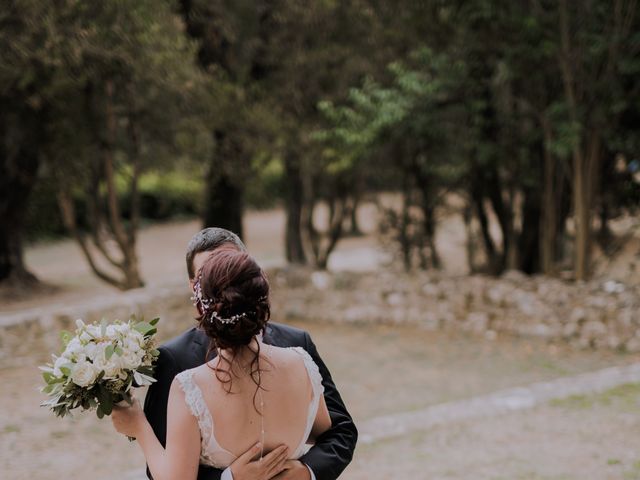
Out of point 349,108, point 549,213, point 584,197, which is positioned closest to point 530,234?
point 549,213

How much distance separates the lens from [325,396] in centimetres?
284

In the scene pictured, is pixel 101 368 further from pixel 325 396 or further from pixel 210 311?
pixel 325 396

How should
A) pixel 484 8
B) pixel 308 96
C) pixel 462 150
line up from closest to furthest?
pixel 484 8
pixel 462 150
pixel 308 96

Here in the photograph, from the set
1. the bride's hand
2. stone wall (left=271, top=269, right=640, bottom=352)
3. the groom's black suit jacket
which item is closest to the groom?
the groom's black suit jacket

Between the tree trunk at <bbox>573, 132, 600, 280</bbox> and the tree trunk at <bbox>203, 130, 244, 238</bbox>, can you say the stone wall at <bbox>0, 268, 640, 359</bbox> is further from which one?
the tree trunk at <bbox>203, 130, 244, 238</bbox>

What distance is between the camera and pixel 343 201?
50.2 ft

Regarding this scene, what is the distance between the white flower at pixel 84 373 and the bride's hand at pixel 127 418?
5.4 inches

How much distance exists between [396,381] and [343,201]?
23.6ft

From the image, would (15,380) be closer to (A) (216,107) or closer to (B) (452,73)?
(A) (216,107)

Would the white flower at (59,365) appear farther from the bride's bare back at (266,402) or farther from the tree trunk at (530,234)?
the tree trunk at (530,234)

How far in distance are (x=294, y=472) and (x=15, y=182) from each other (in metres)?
12.4

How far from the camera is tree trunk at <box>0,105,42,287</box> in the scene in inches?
453

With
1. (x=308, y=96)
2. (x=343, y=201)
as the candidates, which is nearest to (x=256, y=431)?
(x=308, y=96)

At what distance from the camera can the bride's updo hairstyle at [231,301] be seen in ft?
7.54
